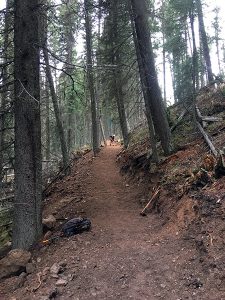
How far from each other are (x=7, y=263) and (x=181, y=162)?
233 inches

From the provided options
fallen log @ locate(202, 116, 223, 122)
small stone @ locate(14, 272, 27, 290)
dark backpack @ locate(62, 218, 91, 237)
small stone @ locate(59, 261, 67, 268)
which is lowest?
small stone @ locate(14, 272, 27, 290)

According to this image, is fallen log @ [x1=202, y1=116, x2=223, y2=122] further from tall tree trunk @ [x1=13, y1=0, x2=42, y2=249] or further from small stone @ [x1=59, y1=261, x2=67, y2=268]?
small stone @ [x1=59, y1=261, x2=67, y2=268]

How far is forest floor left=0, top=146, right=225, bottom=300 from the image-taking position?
5.58 m

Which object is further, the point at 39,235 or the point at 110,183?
the point at 110,183

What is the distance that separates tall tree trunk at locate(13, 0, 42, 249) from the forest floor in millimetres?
903

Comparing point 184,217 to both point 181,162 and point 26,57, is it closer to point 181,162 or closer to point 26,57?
point 181,162

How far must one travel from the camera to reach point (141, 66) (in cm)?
1207

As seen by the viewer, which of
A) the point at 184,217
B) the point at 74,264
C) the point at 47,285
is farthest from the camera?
the point at 184,217

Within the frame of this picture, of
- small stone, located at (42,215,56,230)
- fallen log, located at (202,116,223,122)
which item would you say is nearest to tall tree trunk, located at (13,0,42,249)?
small stone, located at (42,215,56,230)

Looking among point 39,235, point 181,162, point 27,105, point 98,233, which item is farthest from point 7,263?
point 181,162

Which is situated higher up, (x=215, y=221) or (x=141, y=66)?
(x=141, y=66)

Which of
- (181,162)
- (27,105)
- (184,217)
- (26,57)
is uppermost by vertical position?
(26,57)

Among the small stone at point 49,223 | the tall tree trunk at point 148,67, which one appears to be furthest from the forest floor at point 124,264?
the tall tree trunk at point 148,67

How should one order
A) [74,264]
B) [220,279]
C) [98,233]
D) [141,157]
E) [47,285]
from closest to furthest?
[220,279] < [47,285] < [74,264] < [98,233] < [141,157]
